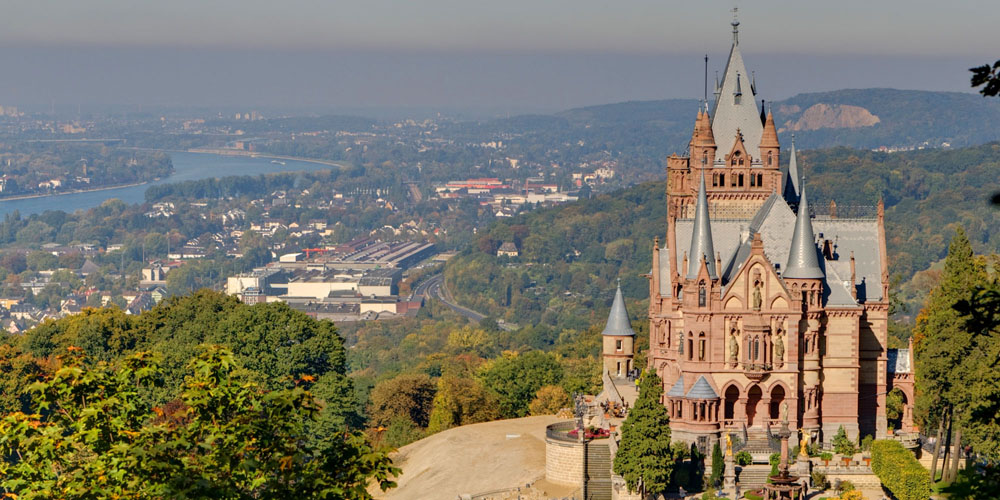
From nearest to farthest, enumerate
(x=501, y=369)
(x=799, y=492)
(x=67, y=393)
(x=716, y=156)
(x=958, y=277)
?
1. (x=67, y=393)
2. (x=799, y=492)
3. (x=958, y=277)
4. (x=716, y=156)
5. (x=501, y=369)

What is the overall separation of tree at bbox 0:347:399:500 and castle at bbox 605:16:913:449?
40.2 metres

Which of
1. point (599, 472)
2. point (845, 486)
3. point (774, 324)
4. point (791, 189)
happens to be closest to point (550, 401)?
point (791, 189)

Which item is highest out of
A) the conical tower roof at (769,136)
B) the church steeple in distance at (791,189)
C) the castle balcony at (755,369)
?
the conical tower roof at (769,136)

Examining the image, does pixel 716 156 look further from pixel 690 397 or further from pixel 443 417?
pixel 443 417

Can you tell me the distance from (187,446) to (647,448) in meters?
37.6

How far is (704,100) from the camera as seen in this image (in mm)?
108750

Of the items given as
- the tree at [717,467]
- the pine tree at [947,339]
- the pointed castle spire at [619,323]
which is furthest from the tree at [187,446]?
the pointed castle spire at [619,323]

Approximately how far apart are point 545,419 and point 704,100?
22639 mm

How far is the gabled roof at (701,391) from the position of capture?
294 feet

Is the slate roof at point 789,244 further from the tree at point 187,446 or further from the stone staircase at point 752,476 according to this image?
the tree at point 187,446

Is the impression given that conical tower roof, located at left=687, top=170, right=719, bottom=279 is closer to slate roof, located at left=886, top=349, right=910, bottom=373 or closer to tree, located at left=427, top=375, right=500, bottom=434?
slate roof, located at left=886, top=349, right=910, bottom=373

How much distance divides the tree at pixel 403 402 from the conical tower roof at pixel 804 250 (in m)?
40.1

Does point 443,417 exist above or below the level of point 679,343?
below

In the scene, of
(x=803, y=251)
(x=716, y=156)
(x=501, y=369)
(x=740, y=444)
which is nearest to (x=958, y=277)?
(x=803, y=251)
